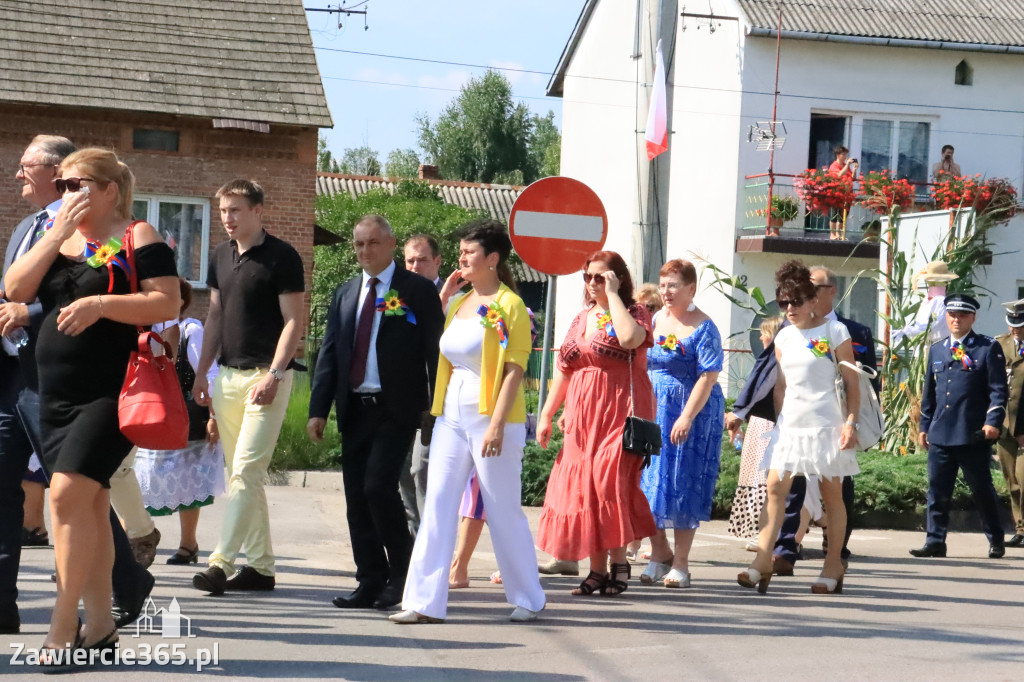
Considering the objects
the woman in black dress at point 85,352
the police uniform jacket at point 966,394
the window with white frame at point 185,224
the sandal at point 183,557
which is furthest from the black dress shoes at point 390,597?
the window with white frame at point 185,224

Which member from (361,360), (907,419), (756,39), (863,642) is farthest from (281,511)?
(756,39)

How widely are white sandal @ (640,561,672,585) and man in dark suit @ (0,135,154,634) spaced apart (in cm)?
359

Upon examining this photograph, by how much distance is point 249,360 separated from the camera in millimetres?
7652

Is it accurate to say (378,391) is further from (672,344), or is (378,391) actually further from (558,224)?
(558,224)

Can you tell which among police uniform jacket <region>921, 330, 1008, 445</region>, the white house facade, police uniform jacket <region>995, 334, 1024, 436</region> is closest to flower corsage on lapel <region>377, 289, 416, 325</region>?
police uniform jacket <region>921, 330, 1008, 445</region>

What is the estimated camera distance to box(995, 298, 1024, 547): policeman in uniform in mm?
11742

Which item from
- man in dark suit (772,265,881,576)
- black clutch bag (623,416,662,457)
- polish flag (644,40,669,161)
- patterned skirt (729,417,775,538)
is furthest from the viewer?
patterned skirt (729,417,775,538)

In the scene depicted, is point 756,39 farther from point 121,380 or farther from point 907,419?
point 121,380

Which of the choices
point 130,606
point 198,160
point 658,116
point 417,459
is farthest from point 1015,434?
point 198,160

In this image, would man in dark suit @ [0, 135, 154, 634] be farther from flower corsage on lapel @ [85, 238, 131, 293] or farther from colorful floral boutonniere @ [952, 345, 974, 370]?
colorful floral boutonniere @ [952, 345, 974, 370]

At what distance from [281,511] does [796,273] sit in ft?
16.0

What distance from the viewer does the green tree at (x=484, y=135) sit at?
3000 inches

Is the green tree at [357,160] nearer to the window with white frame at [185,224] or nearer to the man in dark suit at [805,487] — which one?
the window with white frame at [185,224]

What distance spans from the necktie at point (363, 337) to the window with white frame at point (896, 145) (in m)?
21.0
